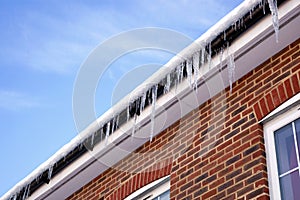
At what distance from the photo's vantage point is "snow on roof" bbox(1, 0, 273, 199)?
5.39m

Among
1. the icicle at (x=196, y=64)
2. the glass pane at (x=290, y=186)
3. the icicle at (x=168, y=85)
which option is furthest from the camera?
the icicle at (x=168, y=85)

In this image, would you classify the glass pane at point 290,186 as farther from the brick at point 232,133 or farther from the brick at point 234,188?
the brick at point 232,133

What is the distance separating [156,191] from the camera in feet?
20.3

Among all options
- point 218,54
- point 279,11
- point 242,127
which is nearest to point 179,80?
point 218,54

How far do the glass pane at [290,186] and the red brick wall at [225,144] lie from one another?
0.14 meters

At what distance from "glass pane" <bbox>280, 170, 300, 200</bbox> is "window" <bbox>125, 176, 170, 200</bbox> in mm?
1521

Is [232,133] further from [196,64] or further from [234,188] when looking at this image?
[196,64]

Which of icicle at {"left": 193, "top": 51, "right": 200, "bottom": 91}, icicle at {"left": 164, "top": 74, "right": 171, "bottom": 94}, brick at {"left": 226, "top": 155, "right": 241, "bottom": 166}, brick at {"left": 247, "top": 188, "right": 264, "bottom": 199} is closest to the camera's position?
brick at {"left": 247, "top": 188, "right": 264, "bottom": 199}

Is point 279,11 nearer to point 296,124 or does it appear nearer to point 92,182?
point 296,124

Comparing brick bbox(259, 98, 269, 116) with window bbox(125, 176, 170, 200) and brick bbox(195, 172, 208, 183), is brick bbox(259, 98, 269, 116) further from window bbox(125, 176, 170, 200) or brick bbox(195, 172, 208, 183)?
window bbox(125, 176, 170, 200)

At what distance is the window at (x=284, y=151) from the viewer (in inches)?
189

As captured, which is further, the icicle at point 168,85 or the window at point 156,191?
the window at point 156,191

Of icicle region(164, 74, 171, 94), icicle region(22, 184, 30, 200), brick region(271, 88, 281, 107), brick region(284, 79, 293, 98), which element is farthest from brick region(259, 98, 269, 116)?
icicle region(22, 184, 30, 200)

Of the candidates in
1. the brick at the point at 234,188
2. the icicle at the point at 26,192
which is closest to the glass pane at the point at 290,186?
the brick at the point at 234,188
